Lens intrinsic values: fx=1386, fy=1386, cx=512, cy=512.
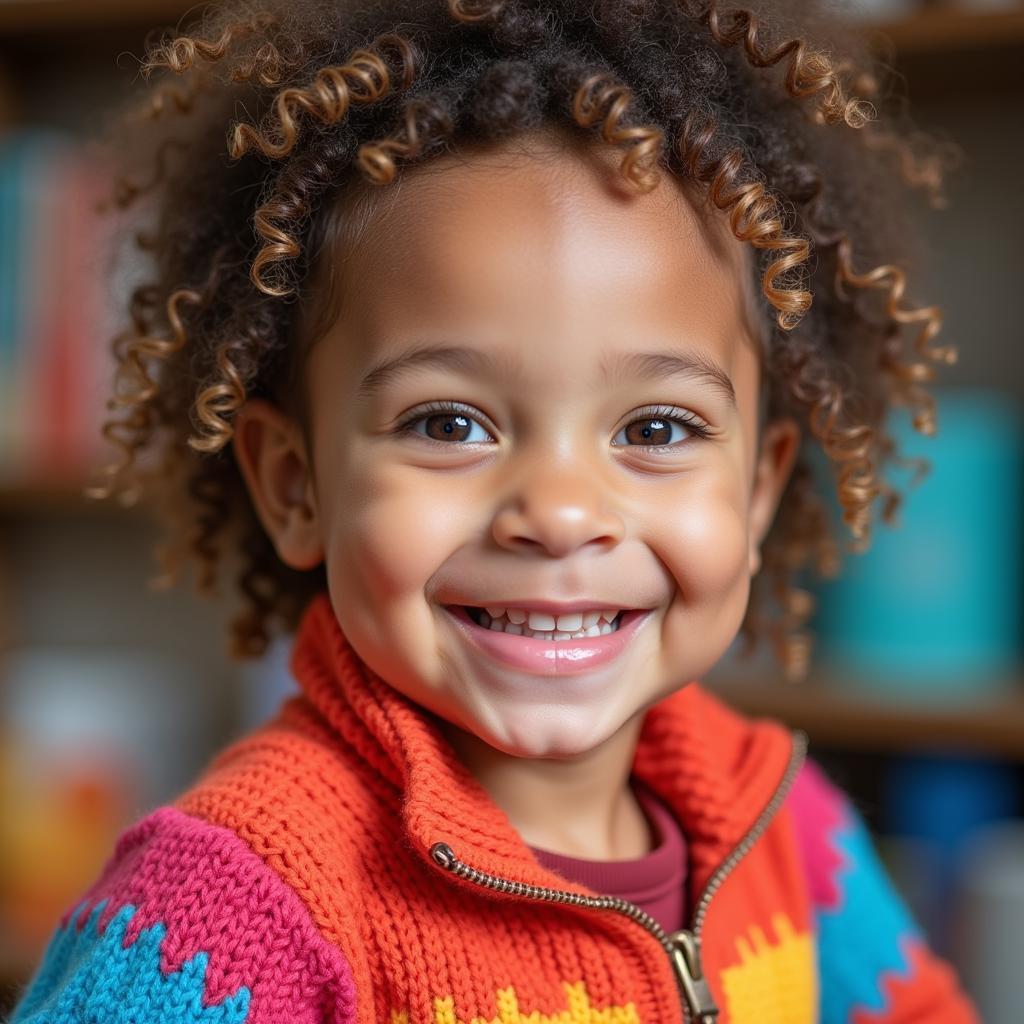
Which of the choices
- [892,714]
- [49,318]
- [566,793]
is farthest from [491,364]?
[49,318]

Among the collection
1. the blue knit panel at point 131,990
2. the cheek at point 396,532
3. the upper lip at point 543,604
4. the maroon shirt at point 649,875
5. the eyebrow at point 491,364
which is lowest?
the blue knit panel at point 131,990

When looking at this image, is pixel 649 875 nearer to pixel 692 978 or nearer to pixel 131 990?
pixel 692 978

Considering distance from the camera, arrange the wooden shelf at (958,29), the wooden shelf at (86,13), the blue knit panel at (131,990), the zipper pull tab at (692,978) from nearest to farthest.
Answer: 1. the blue knit panel at (131,990)
2. the zipper pull tab at (692,978)
3. the wooden shelf at (958,29)
4. the wooden shelf at (86,13)

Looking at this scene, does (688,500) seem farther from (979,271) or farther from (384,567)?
(979,271)

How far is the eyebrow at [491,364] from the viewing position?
0.70m

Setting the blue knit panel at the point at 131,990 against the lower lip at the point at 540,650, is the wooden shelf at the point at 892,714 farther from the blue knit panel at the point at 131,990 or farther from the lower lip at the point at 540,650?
the blue knit panel at the point at 131,990

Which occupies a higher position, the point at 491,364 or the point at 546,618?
the point at 491,364

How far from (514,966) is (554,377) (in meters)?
0.31

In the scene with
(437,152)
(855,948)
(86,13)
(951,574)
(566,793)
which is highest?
(86,13)

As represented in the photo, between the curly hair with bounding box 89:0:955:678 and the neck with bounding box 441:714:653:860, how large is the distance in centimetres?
21

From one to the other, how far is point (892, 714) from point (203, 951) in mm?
968

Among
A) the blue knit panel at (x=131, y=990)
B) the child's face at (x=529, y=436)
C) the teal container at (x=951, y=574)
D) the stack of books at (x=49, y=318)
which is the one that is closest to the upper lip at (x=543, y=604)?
the child's face at (x=529, y=436)

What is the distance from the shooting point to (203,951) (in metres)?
0.66

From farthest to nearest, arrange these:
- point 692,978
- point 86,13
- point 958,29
A: point 86,13 < point 958,29 < point 692,978
